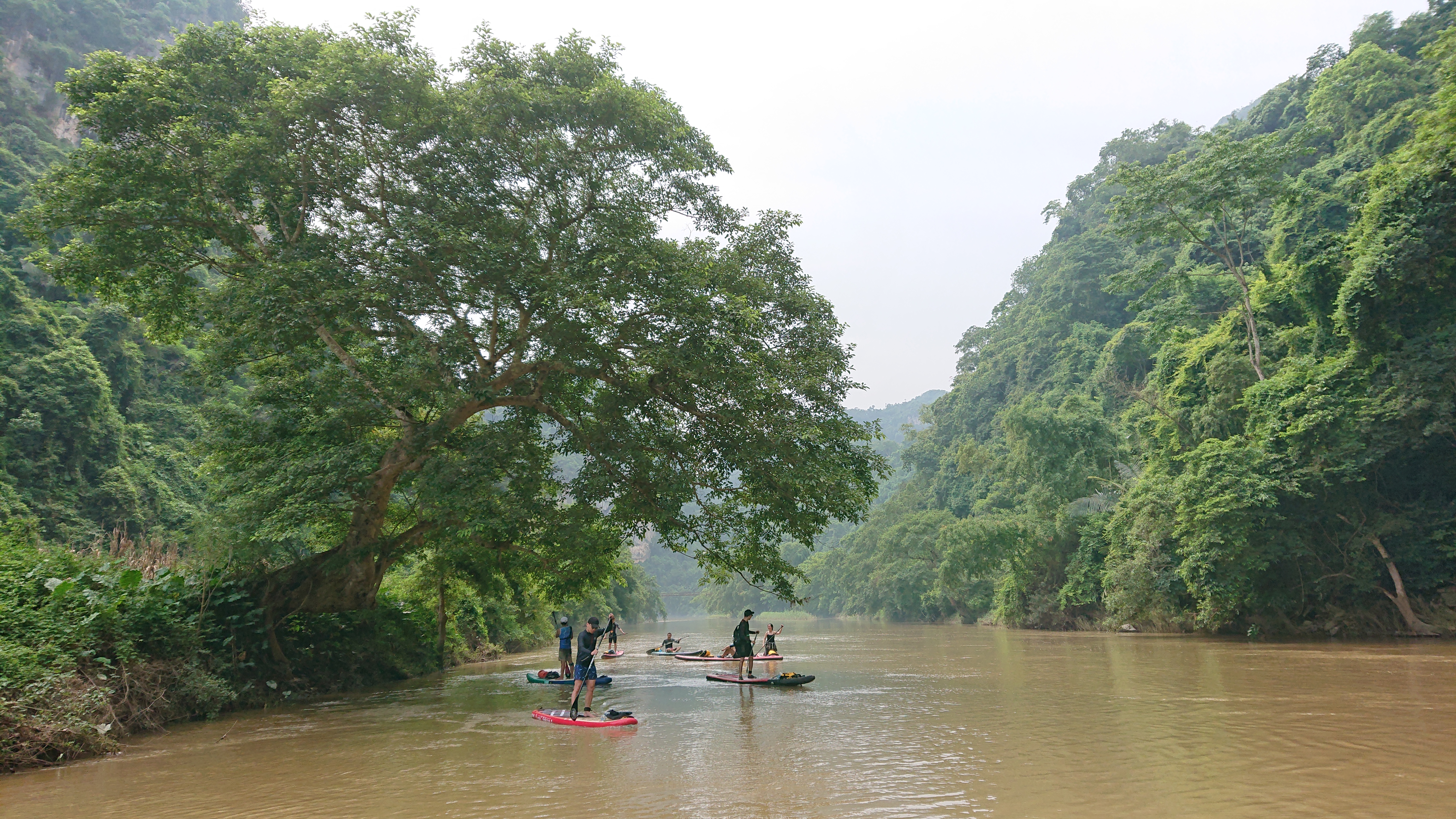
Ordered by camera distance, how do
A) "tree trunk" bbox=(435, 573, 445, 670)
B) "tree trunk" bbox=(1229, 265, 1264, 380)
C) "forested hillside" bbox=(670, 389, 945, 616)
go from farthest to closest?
"forested hillside" bbox=(670, 389, 945, 616) < "tree trunk" bbox=(1229, 265, 1264, 380) < "tree trunk" bbox=(435, 573, 445, 670)

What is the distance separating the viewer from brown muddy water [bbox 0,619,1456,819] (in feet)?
19.7

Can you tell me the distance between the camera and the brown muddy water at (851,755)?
19.7ft

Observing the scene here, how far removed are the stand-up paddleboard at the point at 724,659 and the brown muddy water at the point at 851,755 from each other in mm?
4057

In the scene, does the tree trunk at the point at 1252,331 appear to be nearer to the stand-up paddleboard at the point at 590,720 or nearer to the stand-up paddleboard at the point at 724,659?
the stand-up paddleboard at the point at 724,659

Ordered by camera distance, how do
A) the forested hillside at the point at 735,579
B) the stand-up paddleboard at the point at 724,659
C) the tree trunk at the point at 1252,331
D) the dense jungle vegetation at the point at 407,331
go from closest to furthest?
the dense jungle vegetation at the point at 407,331 → the stand-up paddleboard at the point at 724,659 → the tree trunk at the point at 1252,331 → the forested hillside at the point at 735,579

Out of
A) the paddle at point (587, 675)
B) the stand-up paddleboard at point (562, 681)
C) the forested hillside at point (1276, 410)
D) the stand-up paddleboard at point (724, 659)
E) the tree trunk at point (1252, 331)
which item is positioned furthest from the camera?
the tree trunk at point (1252, 331)

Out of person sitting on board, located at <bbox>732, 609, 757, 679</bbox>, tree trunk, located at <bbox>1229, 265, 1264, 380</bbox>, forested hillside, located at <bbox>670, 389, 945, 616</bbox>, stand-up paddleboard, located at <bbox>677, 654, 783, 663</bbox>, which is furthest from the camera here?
forested hillside, located at <bbox>670, 389, 945, 616</bbox>

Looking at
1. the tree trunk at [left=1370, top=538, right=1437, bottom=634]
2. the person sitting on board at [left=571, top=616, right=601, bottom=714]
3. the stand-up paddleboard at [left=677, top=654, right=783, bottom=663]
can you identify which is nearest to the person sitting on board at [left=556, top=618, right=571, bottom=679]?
the person sitting on board at [left=571, top=616, right=601, bottom=714]

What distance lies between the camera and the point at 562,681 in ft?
53.3

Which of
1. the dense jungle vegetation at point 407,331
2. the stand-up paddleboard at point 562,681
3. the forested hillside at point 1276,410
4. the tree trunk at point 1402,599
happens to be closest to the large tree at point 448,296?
the dense jungle vegetation at point 407,331

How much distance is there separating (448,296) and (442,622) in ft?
37.6

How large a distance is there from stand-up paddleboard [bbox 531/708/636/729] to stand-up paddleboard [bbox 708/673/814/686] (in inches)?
166

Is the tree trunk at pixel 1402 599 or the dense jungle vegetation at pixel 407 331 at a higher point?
the dense jungle vegetation at pixel 407 331

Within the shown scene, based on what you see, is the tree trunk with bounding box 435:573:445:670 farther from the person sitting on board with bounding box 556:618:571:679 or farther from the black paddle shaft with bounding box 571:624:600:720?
the black paddle shaft with bounding box 571:624:600:720
